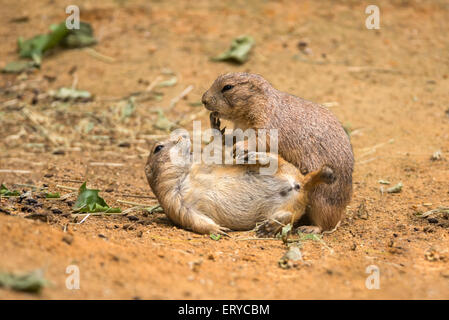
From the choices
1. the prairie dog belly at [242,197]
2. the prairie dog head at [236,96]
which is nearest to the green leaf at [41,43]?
the prairie dog head at [236,96]

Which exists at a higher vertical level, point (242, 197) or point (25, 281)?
point (25, 281)

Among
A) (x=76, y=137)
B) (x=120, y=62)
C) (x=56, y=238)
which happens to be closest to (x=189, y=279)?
(x=56, y=238)

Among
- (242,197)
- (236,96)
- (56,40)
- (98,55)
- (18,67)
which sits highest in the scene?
(56,40)

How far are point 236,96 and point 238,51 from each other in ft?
15.3

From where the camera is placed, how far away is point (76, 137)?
8703 millimetres

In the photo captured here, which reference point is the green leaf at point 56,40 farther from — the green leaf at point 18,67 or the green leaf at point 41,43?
the green leaf at point 18,67

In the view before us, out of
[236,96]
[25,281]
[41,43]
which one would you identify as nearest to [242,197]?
[236,96]

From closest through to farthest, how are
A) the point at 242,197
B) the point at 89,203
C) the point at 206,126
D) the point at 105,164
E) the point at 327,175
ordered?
the point at 327,175 → the point at 242,197 → the point at 89,203 → the point at 105,164 → the point at 206,126

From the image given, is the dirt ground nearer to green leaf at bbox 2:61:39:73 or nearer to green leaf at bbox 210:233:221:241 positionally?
green leaf at bbox 210:233:221:241

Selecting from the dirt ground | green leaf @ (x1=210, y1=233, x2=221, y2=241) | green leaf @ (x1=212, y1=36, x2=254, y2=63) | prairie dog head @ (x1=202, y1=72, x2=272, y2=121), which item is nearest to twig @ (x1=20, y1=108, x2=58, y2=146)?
the dirt ground

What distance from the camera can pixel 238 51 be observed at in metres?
10.5

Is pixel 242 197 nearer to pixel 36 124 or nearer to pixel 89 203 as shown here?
pixel 89 203

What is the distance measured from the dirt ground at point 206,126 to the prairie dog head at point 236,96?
1.26 meters

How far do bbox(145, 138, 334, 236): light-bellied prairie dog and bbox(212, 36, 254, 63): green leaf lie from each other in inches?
197
